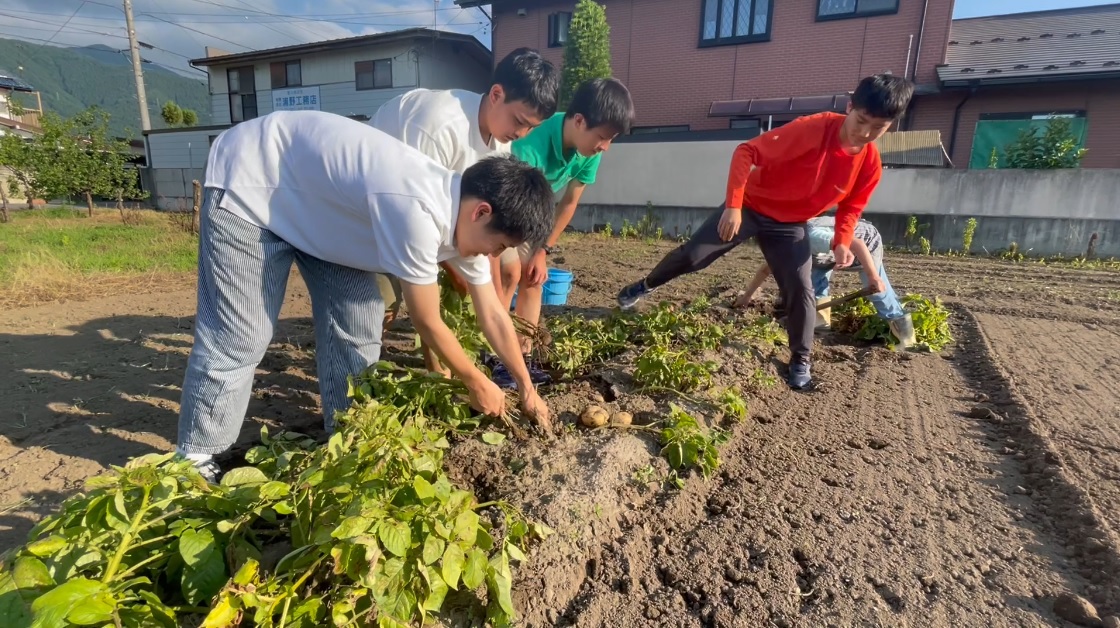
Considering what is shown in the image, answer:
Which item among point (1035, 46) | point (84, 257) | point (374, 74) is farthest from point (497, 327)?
point (374, 74)

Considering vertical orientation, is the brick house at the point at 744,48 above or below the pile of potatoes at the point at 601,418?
above

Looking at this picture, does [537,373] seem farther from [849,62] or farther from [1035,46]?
[1035,46]

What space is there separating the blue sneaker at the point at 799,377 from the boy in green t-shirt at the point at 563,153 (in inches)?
55.6

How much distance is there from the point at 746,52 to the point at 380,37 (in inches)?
401

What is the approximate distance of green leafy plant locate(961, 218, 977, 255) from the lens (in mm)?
8945

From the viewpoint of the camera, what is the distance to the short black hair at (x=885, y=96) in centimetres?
288

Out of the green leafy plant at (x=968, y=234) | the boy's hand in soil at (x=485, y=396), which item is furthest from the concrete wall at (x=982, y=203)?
the boy's hand in soil at (x=485, y=396)

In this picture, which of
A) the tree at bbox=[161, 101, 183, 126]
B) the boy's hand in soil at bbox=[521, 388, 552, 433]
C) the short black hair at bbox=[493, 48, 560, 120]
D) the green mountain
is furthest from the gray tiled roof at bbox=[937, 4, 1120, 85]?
the green mountain

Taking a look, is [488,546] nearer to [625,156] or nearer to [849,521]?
[849,521]

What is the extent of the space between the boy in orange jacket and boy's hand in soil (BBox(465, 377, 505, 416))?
1969 mm

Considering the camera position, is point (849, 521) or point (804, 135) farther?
point (804, 135)

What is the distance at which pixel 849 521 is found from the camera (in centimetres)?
211

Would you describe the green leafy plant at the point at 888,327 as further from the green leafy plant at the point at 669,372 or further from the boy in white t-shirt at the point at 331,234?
the boy in white t-shirt at the point at 331,234

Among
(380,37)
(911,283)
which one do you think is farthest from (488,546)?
(380,37)
